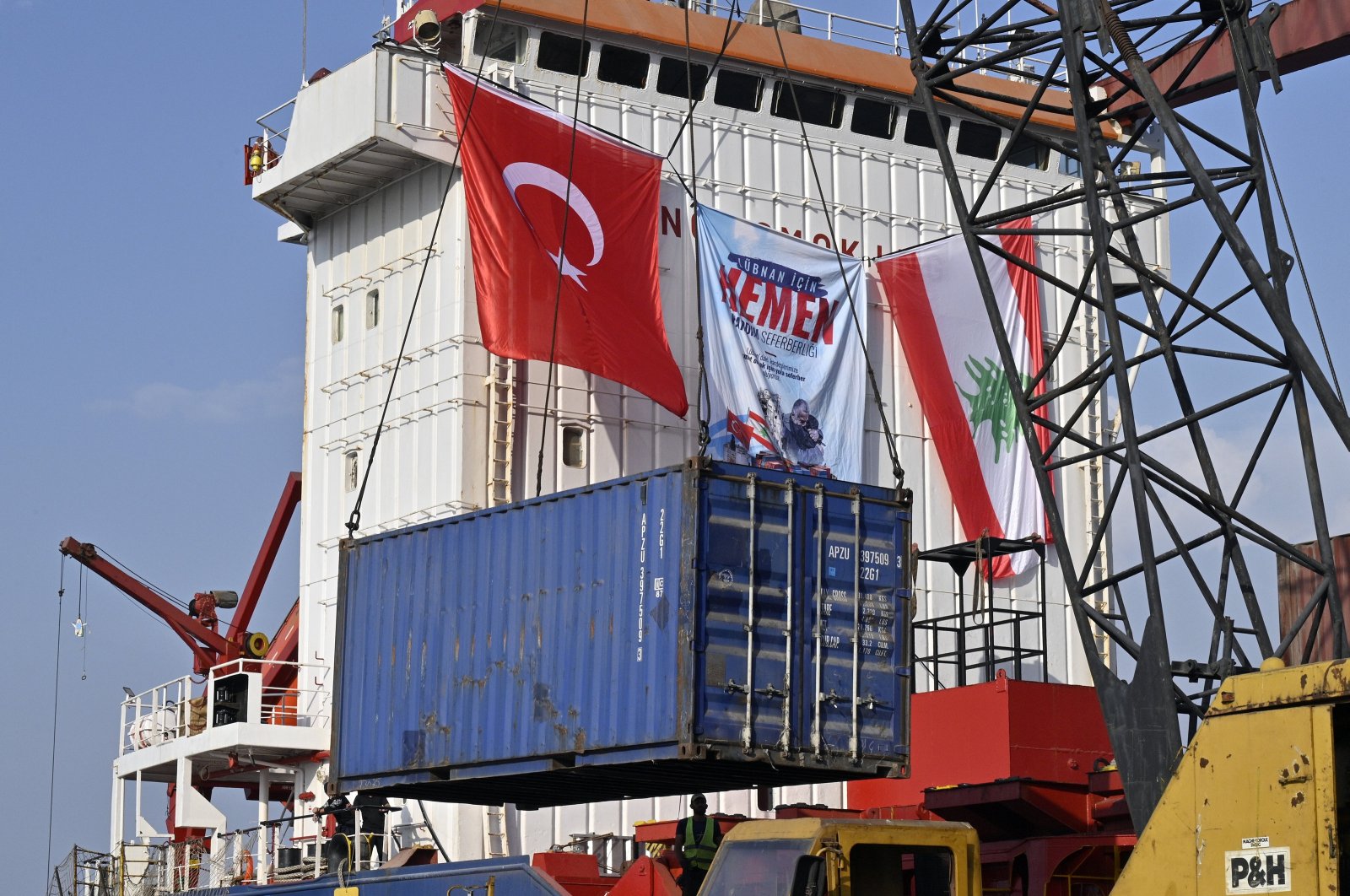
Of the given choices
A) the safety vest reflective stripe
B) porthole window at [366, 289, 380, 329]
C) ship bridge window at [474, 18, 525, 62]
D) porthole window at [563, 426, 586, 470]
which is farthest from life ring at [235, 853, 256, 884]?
ship bridge window at [474, 18, 525, 62]

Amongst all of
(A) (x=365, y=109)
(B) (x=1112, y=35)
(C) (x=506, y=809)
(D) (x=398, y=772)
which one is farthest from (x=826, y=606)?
(A) (x=365, y=109)

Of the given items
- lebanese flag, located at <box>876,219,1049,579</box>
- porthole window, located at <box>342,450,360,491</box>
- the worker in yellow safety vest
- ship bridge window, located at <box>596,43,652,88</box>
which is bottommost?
the worker in yellow safety vest

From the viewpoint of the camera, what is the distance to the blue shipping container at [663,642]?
16609mm

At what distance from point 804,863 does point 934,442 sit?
2104 centimetres

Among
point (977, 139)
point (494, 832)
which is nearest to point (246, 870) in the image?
point (494, 832)

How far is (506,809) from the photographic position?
83.9 feet

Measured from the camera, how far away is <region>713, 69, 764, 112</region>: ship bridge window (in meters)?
30.6

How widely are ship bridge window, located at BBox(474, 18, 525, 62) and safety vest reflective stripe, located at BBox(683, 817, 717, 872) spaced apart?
16.7 metres

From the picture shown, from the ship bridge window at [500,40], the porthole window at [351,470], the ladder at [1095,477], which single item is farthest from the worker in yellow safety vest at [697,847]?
the ladder at [1095,477]

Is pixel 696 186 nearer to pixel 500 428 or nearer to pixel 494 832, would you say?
pixel 500 428

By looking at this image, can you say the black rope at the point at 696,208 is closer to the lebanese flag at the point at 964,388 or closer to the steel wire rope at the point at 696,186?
the steel wire rope at the point at 696,186

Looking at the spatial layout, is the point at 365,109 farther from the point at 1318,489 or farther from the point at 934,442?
the point at 1318,489

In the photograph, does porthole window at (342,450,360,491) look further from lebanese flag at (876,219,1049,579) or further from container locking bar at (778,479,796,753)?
container locking bar at (778,479,796,753)

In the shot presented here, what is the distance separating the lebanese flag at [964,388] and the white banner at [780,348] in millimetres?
1147
